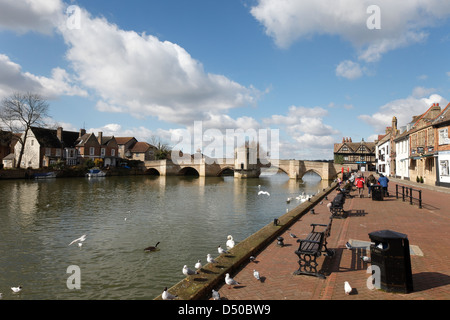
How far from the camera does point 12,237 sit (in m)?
12.4

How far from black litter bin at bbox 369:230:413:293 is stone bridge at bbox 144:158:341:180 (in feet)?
185

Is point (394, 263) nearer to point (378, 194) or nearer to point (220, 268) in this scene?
point (220, 268)

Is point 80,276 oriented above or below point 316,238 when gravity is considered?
below

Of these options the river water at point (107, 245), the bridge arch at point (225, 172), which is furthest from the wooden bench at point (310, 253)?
the bridge arch at point (225, 172)

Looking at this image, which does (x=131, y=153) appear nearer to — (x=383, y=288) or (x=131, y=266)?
(x=131, y=266)

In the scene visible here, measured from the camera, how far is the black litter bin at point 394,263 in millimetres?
4953

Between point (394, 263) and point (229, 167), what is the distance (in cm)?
6556

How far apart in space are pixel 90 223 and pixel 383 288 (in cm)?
1541

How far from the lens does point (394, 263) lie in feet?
16.5

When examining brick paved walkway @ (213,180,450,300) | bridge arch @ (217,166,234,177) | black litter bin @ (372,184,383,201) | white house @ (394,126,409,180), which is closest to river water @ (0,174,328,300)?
brick paved walkway @ (213,180,450,300)

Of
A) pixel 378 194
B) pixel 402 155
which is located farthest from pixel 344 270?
pixel 402 155

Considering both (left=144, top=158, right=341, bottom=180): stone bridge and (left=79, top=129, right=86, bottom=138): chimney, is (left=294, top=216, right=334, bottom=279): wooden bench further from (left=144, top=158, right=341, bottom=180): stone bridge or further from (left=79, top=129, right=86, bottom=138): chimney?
(left=79, top=129, right=86, bottom=138): chimney
